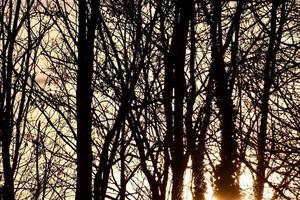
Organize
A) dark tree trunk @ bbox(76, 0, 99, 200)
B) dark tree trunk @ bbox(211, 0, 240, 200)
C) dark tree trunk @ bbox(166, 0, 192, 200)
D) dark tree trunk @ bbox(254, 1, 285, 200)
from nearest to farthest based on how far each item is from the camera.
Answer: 1. dark tree trunk @ bbox(76, 0, 99, 200)
2. dark tree trunk @ bbox(166, 0, 192, 200)
3. dark tree trunk @ bbox(211, 0, 240, 200)
4. dark tree trunk @ bbox(254, 1, 285, 200)

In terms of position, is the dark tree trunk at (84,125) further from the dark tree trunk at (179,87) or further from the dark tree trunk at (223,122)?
the dark tree trunk at (223,122)

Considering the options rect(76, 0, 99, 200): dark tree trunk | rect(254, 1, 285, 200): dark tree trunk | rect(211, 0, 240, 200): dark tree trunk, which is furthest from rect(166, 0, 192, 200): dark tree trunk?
rect(76, 0, 99, 200): dark tree trunk

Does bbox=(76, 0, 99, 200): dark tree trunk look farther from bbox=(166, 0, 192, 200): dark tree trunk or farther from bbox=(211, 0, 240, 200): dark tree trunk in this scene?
bbox=(211, 0, 240, 200): dark tree trunk

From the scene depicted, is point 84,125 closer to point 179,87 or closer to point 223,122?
point 179,87

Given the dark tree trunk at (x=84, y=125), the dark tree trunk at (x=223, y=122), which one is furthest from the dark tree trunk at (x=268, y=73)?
the dark tree trunk at (x=84, y=125)

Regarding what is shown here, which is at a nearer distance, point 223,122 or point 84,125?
point 84,125

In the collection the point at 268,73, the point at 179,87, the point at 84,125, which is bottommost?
the point at 84,125

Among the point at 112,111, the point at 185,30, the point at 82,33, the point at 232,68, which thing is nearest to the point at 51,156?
the point at 112,111

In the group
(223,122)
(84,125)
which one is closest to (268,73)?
(223,122)

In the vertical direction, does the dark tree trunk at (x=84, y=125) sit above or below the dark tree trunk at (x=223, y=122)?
below

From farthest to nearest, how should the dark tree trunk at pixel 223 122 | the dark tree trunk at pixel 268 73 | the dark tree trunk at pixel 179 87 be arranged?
the dark tree trunk at pixel 268 73 < the dark tree trunk at pixel 223 122 < the dark tree trunk at pixel 179 87

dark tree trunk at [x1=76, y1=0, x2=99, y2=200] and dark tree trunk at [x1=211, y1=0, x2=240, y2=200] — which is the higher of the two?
dark tree trunk at [x1=211, y1=0, x2=240, y2=200]

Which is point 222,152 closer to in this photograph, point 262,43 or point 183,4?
point 262,43

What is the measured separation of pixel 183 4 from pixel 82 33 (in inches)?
93.4
